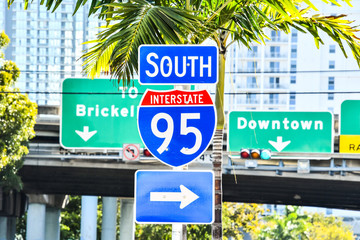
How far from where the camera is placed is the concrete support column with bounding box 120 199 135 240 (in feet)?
187

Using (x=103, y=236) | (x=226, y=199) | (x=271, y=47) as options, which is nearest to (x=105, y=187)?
(x=103, y=236)

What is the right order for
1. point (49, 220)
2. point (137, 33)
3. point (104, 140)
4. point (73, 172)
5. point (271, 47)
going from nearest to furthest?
point (137, 33) → point (104, 140) → point (73, 172) → point (49, 220) → point (271, 47)

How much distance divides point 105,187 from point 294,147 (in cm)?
1932

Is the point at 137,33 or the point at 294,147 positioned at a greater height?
the point at 137,33

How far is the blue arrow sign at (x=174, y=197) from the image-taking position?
897 cm

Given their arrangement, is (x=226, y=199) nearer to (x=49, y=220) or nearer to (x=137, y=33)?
(x=49, y=220)

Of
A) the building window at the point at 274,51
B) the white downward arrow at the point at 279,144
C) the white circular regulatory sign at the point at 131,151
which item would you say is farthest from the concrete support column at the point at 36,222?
the building window at the point at 274,51

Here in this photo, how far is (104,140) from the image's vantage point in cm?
3316

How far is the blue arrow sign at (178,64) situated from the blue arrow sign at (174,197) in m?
0.97

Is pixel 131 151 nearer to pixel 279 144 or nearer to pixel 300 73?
pixel 279 144

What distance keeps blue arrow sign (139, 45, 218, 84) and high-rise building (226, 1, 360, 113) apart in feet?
452

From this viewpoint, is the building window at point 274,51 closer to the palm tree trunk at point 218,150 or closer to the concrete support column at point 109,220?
the concrete support column at point 109,220

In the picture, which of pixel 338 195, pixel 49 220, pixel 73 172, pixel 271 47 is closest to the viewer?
pixel 73 172

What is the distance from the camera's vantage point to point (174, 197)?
9.02 m
